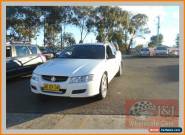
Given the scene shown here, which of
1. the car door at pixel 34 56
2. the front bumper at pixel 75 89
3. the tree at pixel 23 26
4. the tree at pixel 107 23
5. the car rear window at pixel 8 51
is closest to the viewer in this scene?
the front bumper at pixel 75 89

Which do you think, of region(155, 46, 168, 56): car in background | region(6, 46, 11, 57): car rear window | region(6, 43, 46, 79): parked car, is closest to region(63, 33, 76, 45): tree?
region(6, 43, 46, 79): parked car

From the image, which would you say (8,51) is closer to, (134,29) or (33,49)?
(33,49)

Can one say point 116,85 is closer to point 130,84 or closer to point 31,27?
point 130,84

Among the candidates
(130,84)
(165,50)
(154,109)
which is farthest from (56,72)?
(165,50)

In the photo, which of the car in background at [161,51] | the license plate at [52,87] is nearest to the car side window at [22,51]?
the license plate at [52,87]

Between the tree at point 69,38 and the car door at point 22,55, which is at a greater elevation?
the tree at point 69,38

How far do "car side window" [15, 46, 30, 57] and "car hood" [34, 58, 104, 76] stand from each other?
2822mm

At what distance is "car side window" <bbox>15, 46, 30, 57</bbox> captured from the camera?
9.07 meters

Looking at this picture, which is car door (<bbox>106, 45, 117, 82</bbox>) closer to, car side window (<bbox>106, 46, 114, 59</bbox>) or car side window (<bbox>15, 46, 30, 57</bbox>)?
car side window (<bbox>106, 46, 114, 59</bbox>)

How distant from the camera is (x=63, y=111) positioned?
5.70m

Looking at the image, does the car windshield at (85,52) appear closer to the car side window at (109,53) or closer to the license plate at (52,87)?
the car side window at (109,53)

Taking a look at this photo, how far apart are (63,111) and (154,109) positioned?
215 centimetres

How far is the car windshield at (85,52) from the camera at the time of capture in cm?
729

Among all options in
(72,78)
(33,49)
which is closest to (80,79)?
(72,78)
